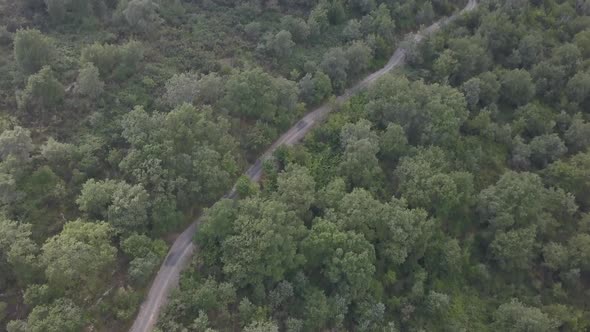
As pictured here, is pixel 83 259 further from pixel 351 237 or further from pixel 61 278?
pixel 351 237

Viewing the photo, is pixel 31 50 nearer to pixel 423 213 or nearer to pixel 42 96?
pixel 42 96

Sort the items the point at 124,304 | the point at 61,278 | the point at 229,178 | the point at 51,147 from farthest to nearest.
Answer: the point at 229,178
the point at 51,147
the point at 124,304
the point at 61,278

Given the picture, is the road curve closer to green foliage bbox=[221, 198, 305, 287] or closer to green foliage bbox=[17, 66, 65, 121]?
green foliage bbox=[221, 198, 305, 287]

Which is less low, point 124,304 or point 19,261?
point 19,261

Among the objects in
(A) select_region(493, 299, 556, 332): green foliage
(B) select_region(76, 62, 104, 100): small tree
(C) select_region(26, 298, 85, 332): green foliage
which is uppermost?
(B) select_region(76, 62, 104, 100): small tree

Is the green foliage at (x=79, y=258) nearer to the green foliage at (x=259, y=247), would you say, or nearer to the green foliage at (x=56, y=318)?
the green foliage at (x=56, y=318)

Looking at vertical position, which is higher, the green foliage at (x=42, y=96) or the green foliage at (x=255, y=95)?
the green foliage at (x=42, y=96)

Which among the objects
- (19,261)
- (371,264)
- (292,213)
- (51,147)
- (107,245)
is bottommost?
(371,264)

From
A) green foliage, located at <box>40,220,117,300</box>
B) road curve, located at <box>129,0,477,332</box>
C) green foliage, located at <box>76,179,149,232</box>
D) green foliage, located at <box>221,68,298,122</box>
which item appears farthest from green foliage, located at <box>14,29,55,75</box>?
road curve, located at <box>129,0,477,332</box>

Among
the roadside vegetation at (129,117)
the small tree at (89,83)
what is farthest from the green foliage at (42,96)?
the small tree at (89,83)

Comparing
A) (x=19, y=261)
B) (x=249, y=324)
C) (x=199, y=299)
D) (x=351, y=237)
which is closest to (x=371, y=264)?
(x=351, y=237)

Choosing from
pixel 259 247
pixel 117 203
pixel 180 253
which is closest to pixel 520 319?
pixel 259 247
